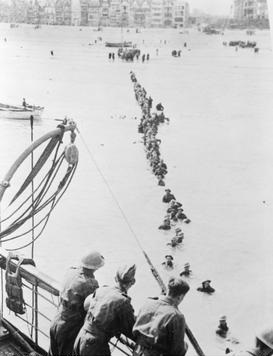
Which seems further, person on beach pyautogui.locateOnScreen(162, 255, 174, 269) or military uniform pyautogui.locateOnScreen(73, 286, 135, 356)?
person on beach pyautogui.locateOnScreen(162, 255, 174, 269)

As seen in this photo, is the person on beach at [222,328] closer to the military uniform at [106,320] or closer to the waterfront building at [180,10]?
the waterfront building at [180,10]

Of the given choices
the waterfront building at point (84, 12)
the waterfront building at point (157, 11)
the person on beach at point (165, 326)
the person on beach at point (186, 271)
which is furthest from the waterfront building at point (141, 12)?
the person on beach at point (165, 326)

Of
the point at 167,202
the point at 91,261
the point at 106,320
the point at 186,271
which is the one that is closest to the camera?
the point at 106,320

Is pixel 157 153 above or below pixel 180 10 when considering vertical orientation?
below

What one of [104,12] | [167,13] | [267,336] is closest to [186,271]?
[167,13]

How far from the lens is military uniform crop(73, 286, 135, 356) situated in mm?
1746

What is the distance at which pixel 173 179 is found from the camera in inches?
444

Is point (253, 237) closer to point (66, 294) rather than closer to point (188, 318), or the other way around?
point (188, 318)

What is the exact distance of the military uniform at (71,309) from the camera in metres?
1.95

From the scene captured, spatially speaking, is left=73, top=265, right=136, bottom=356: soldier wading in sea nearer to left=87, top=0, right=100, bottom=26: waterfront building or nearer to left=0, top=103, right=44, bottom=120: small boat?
left=87, top=0, right=100, bottom=26: waterfront building

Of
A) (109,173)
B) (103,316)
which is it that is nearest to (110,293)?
(103,316)

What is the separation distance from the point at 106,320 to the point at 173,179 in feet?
31.5

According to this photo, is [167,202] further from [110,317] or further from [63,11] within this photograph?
[110,317]

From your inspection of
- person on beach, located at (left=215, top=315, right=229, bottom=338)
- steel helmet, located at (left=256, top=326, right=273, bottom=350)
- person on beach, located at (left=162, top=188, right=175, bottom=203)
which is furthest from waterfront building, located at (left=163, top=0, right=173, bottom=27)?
steel helmet, located at (left=256, top=326, right=273, bottom=350)
